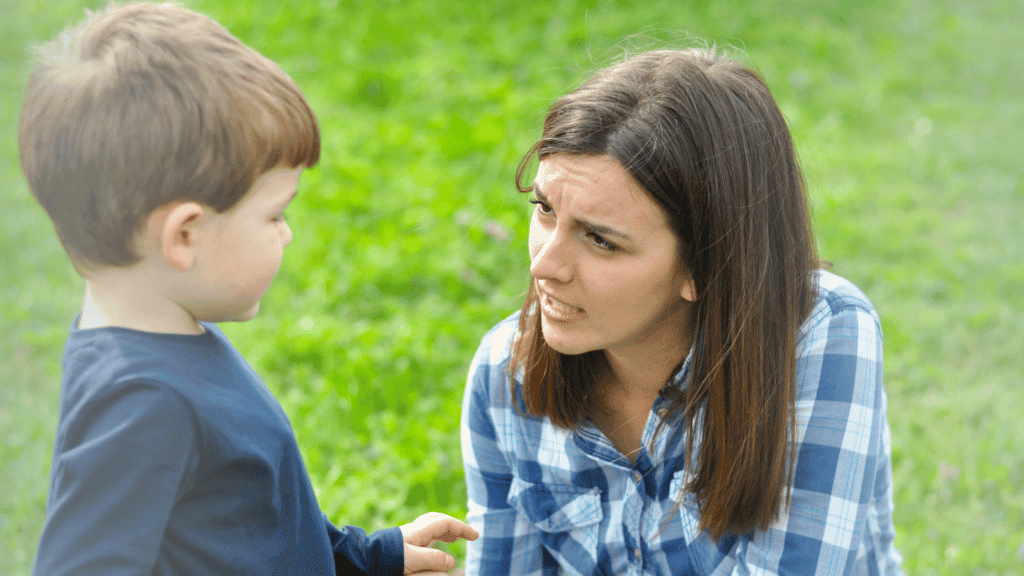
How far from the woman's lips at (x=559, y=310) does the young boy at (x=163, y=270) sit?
26.3 inches

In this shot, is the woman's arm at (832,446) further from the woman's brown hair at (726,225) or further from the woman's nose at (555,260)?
the woman's nose at (555,260)

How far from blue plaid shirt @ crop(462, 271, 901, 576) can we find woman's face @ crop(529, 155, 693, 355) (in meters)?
0.29

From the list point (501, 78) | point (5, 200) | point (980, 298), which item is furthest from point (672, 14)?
point (5, 200)

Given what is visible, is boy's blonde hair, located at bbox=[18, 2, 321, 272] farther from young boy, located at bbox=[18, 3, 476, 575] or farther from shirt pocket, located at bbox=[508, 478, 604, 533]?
shirt pocket, located at bbox=[508, 478, 604, 533]

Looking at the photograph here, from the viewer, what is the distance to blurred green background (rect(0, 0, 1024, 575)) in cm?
319

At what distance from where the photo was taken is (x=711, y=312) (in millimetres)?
1820

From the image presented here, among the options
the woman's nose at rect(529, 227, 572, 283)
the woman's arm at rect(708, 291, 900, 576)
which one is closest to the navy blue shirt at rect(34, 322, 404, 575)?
the woman's nose at rect(529, 227, 572, 283)

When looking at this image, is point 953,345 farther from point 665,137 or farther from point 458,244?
point 665,137

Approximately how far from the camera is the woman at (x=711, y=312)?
1.74 metres

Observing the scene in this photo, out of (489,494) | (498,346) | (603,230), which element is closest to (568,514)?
(489,494)

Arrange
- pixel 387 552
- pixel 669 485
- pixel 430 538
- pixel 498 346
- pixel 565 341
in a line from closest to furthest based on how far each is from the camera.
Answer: pixel 387 552 → pixel 430 538 → pixel 565 341 → pixel 669 485 → pixel 498 346

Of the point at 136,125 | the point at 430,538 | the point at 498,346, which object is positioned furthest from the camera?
the point at 498,346

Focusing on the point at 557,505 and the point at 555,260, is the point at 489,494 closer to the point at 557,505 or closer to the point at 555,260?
the point at 557,505

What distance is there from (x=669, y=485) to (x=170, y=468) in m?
1.19
